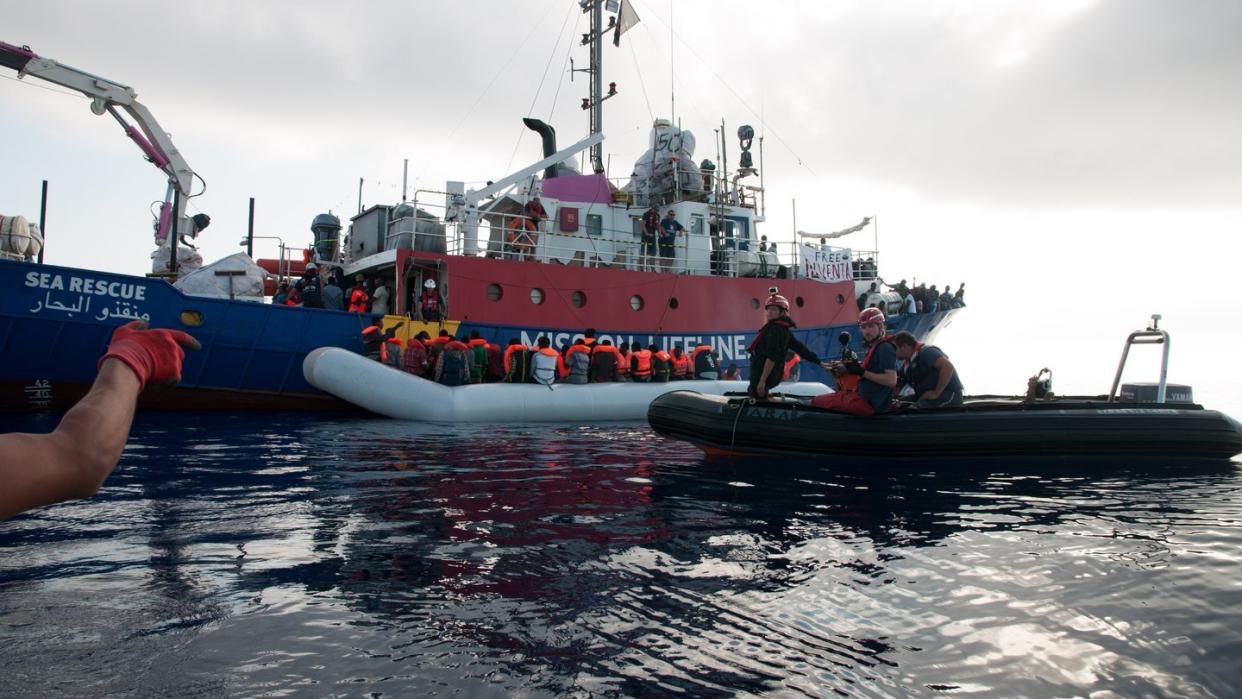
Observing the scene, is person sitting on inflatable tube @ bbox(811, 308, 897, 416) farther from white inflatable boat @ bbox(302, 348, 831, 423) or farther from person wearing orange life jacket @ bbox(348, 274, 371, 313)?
person wearing orange life jacket @ bbox(348, 274, 371, 313)


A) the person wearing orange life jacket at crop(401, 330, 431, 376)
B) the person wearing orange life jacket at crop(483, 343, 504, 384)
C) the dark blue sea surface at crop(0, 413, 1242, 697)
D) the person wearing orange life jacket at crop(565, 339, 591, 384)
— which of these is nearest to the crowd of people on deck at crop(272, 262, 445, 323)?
the person wearing orange life jacket at crop(401, 330, 431, 376)

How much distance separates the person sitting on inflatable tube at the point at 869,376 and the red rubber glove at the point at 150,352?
675 centimetres

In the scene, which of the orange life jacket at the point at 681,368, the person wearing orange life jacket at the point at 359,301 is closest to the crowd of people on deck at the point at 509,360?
the orange life jacket at the point at 681,368

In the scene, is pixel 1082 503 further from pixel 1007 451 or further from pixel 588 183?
pixel 588 183

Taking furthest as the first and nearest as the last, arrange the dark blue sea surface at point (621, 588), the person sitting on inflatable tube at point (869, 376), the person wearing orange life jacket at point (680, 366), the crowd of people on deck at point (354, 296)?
the person wearing orange life jacket at point (680, 366) → the crowd of people on deck at point (354, 296) → the person sitting on inflatable tube at point (869, 376) → the dark blue sea surface at point (621, 588)

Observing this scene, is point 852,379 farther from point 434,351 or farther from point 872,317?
point 434,351

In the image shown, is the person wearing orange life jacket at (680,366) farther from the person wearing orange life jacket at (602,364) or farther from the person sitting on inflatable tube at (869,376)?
the person sitting on inflatable tube at (869,376)

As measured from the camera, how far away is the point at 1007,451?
7957mm

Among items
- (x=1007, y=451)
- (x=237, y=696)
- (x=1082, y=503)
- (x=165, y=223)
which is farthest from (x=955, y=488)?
(x=165, y=223)

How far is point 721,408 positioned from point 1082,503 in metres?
3.61

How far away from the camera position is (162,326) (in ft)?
44.1

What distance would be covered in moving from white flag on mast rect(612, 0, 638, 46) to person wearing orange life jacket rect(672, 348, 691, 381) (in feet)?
36.1

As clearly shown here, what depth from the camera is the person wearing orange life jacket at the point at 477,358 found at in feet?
47.6

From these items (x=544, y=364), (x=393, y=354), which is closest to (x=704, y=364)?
(x=544, y=364)
